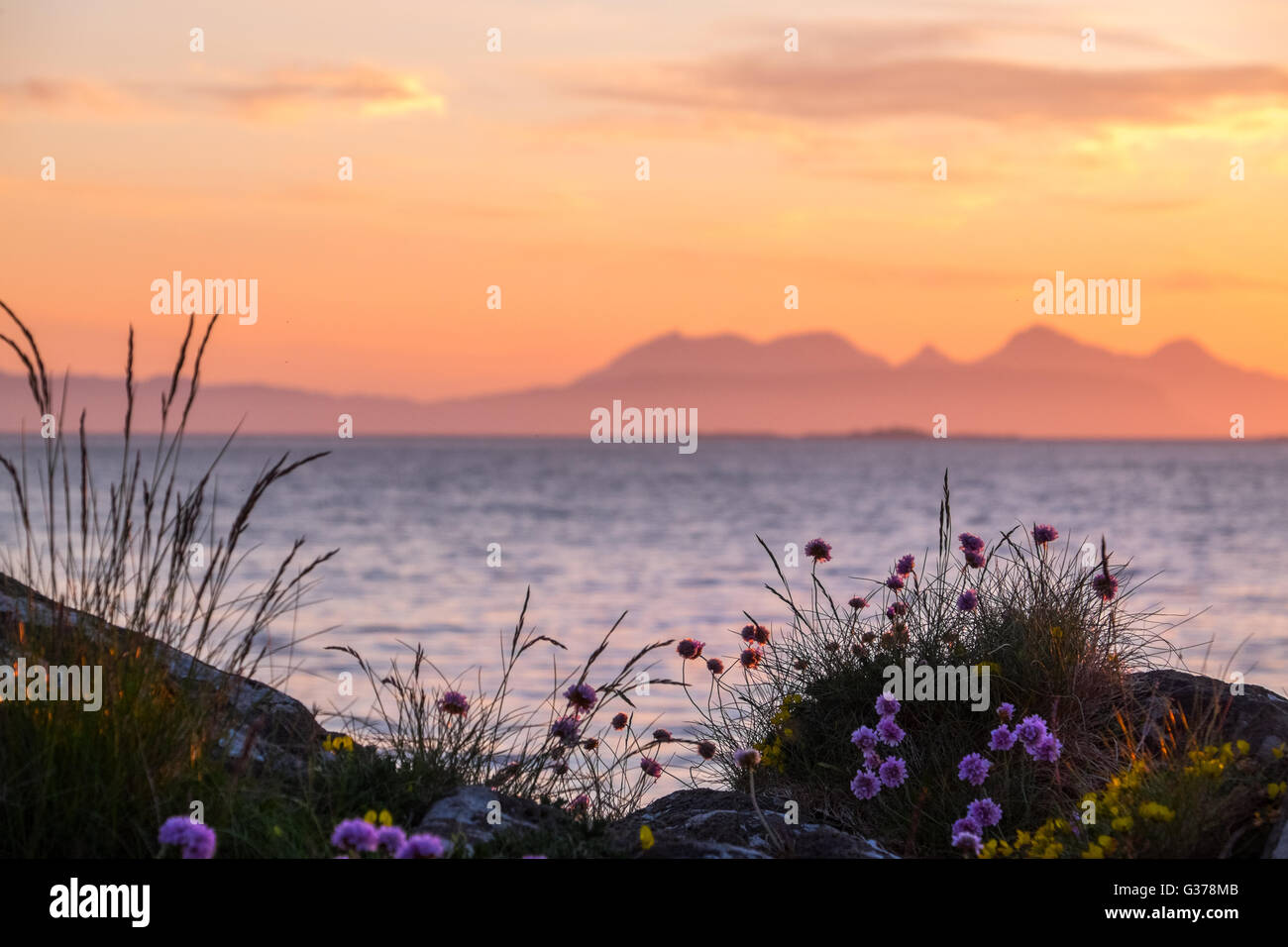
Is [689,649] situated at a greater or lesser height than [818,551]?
lesser

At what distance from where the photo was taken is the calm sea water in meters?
16.0

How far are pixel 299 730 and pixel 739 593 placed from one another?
17395mm

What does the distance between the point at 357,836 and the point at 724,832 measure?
201cm

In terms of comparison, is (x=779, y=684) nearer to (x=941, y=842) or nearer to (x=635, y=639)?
(x=941, y=842)

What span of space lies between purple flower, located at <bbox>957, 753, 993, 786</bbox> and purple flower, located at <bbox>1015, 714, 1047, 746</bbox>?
0.66 feet

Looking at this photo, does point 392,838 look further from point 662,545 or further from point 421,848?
point 662,545

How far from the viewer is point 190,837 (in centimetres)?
304

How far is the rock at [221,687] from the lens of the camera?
407 cm

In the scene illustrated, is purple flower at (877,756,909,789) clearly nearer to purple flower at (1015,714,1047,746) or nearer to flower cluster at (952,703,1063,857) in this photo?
flower cluster at (952,703,1063,857)

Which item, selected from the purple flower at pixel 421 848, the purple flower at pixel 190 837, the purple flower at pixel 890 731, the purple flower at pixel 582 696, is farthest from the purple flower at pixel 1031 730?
the purple flower at pixel 190 837

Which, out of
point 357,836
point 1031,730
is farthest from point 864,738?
point 357,836

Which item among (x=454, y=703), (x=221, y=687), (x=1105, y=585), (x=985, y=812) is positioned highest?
(x=1105, y=585)

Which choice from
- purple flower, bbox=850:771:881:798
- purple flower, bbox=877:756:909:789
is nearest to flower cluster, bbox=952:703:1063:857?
purple flower, bbox=877:756:909:789
